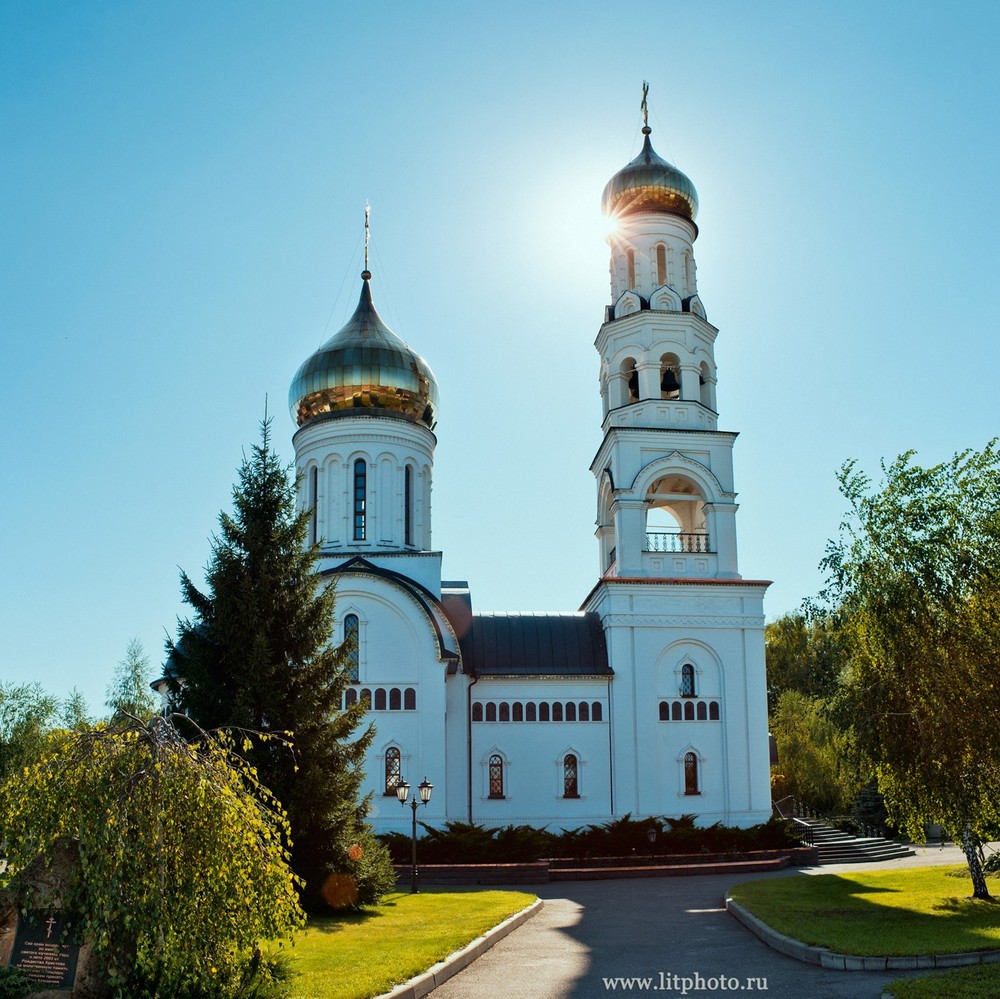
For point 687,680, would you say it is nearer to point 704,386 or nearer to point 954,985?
point 704,386

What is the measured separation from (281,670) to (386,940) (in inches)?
180

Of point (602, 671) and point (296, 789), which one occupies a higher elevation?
point (602, 671)

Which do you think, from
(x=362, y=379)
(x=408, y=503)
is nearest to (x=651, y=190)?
(x=362, y=379)

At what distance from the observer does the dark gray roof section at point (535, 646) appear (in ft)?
91.6

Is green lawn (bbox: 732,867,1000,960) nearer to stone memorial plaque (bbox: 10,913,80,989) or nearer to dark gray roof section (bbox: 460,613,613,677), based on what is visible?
stone memorial plaque (bbox: 10,913,80,989)

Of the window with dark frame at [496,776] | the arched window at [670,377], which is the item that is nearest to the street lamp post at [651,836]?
the window with dark frame at [496,776]

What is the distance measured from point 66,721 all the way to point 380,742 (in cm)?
1548

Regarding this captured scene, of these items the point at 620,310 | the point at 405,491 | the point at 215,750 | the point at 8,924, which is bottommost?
the point at 8,924

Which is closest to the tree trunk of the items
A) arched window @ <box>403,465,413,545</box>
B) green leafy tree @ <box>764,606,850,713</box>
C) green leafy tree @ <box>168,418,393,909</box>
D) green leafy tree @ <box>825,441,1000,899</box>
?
green leafy tree @ <box>825,441,1000,899</box>

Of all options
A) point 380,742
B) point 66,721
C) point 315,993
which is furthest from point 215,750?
point 66,721

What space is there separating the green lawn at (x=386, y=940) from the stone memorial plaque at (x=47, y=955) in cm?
188

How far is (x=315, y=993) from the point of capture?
9211 mm

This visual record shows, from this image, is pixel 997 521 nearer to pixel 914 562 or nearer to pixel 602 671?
pixel 914 562

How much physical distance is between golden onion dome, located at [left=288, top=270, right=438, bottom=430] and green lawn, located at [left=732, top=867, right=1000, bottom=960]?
1611cm
